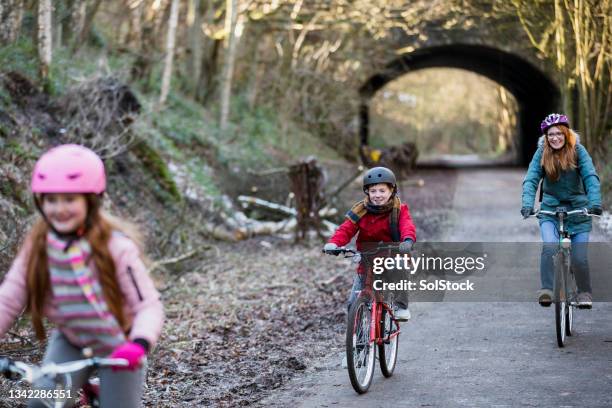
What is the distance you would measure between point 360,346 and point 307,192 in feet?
37.0

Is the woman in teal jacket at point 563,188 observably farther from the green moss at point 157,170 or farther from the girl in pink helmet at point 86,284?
the green moss at point 157,170

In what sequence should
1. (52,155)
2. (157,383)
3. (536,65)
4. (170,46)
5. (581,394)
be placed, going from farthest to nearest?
(536,65) → (170,46) → (157,383) → (581,394) → (52,155)

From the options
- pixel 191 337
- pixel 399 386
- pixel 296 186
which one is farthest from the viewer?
pixel 296 186

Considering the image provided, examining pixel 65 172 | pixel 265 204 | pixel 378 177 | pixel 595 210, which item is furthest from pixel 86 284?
pixel 265 204

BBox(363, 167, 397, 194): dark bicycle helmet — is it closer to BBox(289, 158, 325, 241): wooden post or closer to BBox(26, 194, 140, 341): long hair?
BBox(26, 194, 140, 341): long hair

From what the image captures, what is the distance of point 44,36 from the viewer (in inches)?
588

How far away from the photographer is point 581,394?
6.54 meters

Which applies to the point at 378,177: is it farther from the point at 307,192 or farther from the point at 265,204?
the point at 265,204

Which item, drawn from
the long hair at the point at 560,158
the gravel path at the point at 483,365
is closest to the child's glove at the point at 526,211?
the long hair at the point at 560,158

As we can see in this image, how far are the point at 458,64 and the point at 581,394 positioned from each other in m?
41.6

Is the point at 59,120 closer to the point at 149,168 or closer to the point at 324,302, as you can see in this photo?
the point at 149,168

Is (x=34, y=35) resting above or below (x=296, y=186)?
above

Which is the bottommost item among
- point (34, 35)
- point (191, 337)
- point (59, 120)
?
point (191, 337)

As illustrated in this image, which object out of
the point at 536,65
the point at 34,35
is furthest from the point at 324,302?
the point at 536,65
